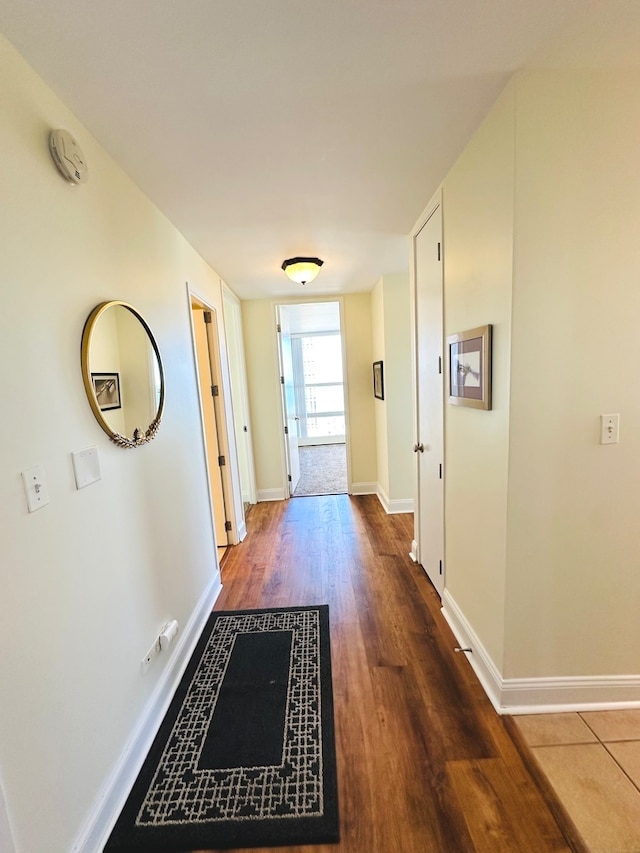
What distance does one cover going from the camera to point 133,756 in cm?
135

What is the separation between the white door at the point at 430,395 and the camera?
210 cm

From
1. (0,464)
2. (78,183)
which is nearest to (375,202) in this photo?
(78,183)

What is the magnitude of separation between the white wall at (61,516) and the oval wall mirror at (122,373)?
0.15ft

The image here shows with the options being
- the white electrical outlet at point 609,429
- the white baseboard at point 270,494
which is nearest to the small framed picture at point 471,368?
→ the white electrical outlet at point 609,429

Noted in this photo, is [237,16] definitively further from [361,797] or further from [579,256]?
[361,797]

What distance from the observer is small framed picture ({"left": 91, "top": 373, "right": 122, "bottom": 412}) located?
131cm

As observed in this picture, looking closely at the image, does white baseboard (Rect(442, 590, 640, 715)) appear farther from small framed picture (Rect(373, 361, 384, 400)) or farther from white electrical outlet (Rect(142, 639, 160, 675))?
small framed picture (Rect(373, 361, 384, 400))

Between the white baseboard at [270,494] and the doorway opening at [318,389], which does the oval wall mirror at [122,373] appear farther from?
the doorway opening at [318,389]

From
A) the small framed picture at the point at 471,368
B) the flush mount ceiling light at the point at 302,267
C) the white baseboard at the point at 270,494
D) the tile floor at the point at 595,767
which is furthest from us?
the white baseboard at the point at 270,494

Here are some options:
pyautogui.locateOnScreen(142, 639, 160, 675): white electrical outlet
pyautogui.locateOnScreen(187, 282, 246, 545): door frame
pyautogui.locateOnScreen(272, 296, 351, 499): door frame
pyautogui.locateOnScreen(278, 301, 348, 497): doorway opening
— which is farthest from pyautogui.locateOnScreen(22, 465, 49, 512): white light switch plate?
pyautogui.locateOnScreen(278, 301, 348, 497): doorway opening

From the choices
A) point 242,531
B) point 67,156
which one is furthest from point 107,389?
point 242,531

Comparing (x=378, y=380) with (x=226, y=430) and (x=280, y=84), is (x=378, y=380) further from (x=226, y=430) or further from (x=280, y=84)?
(x=280, y=84)

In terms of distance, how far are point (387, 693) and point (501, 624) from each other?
0.61m

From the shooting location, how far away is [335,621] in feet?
7.04
